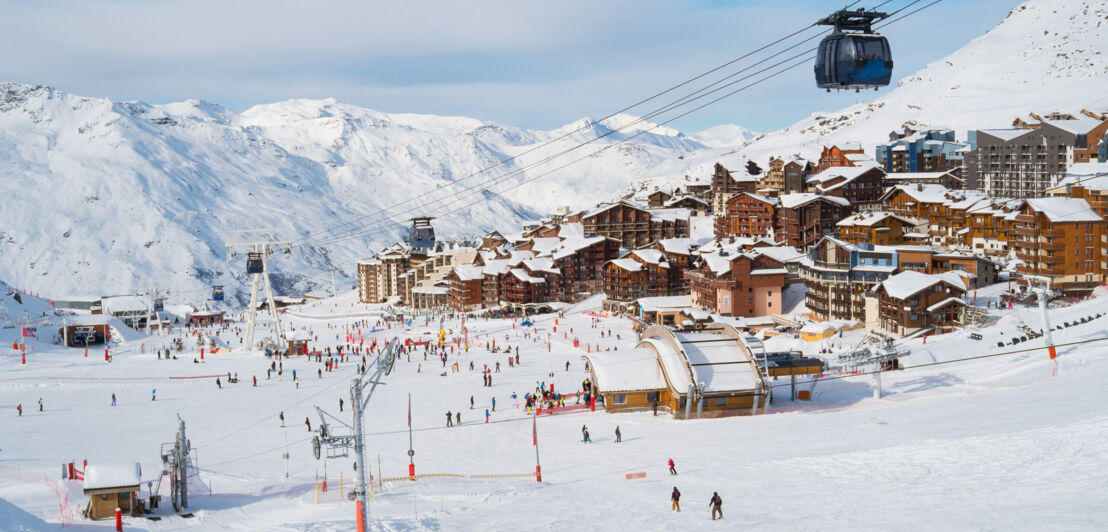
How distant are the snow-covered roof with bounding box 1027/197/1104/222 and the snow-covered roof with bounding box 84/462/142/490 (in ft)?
160

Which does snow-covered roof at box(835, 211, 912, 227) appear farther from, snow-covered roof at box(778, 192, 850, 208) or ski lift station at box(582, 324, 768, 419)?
ski lift station at box(582, 324, 768, 419)

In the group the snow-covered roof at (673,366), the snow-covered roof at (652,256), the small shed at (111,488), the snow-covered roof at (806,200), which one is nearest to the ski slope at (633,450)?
the small shed at (111,488)

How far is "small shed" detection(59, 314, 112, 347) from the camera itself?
7162cm

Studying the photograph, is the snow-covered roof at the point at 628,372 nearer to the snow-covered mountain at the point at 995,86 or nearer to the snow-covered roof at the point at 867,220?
the snow-covered roof at the point at 867,220

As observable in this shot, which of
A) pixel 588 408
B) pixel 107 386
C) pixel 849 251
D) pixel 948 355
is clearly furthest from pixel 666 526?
pixel 849 251

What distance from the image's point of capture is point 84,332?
7262 cm

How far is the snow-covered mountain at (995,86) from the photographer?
389ft

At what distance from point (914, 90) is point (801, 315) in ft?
370

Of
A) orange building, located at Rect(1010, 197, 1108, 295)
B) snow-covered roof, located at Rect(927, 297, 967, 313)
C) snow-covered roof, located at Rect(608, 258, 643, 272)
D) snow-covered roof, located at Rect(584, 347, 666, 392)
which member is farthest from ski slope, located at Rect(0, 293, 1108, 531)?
snow-covered roof, located at Rect(608, 258, 643, 272)

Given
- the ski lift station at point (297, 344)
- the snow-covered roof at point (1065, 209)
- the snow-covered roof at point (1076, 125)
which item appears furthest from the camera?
the snow-covered roof at point (1076, 125)

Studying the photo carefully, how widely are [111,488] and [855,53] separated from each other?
61.2 ft

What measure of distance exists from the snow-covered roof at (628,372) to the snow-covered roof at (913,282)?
17709 millimetres

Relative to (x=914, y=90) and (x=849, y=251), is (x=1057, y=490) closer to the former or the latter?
(x=849, y=251)

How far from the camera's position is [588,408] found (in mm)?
34031
